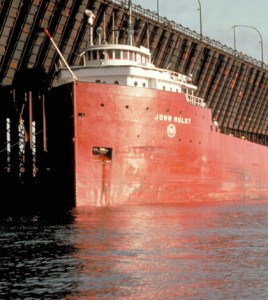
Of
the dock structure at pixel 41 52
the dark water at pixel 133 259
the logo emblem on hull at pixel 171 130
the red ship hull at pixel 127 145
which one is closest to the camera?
the dark water at pixel 133 259

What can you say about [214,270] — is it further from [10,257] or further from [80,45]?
[80,45]

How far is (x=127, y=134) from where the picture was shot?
2964cm

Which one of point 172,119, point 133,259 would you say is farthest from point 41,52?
point 133,259

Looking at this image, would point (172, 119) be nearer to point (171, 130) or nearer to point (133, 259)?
→ point (171, 130)

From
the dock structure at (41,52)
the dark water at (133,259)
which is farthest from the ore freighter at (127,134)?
the dark water at (133,259)

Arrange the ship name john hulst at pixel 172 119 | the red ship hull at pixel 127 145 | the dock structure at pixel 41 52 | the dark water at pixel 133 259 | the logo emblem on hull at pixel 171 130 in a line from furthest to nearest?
1. the dock structure at pixel 41 52
2. the logo emblem on hull at pixel 171 130
3. the ship name john hulst at pixel 172 119
4. the red ship hull at pixel 127 145
5. the dark water at pixel 133 259

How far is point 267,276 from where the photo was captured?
11.4m

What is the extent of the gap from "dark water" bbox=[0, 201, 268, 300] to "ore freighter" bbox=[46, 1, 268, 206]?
6.74 metres

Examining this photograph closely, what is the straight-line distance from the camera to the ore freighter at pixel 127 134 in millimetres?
28906

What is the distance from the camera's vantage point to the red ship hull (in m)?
28.8

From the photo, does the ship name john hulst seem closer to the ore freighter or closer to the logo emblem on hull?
the ore freighter

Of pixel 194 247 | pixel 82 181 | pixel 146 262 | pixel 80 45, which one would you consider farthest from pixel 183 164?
pixel 146 262

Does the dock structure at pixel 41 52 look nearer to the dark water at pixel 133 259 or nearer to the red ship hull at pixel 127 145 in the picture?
the red ship hull at pixel 127 145

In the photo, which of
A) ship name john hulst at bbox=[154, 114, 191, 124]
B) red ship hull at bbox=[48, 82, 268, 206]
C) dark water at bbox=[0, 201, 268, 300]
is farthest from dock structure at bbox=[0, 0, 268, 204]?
dark water at bbox=[0, 201, 268, 300]
